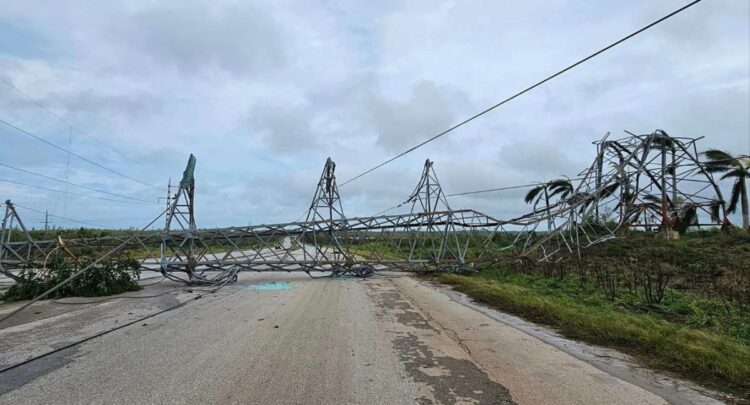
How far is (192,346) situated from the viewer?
28.4 feet

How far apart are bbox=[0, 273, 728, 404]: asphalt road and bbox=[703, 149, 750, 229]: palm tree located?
26999 mm

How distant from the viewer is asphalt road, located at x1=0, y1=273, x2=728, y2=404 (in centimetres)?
593

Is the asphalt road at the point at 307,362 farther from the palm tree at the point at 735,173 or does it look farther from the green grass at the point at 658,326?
the palm tree at the point at 735,173

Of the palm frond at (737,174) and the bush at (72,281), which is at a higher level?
the palm frond at (737,174)

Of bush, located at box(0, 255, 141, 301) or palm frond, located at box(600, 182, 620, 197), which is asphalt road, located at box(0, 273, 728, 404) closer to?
bush, located at box(0, 255, 141, 301)

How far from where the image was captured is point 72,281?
58.3 ft

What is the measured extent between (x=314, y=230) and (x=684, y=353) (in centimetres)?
2128

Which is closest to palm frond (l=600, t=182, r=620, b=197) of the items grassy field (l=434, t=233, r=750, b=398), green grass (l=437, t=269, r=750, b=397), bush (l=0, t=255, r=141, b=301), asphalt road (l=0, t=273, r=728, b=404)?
grassy field (l=434, t=233, r=750, b=398)

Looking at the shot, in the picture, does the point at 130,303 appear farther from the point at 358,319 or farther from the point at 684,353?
the point at 684,353

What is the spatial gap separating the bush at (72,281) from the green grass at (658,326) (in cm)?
1380

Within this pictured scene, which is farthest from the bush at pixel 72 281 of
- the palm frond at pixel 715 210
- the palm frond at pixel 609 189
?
the palm frond at pixel 715 210

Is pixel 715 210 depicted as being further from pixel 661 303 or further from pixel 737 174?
pixel 661 303

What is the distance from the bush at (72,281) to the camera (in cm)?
1727

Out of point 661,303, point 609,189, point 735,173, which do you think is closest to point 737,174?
point 735,173
